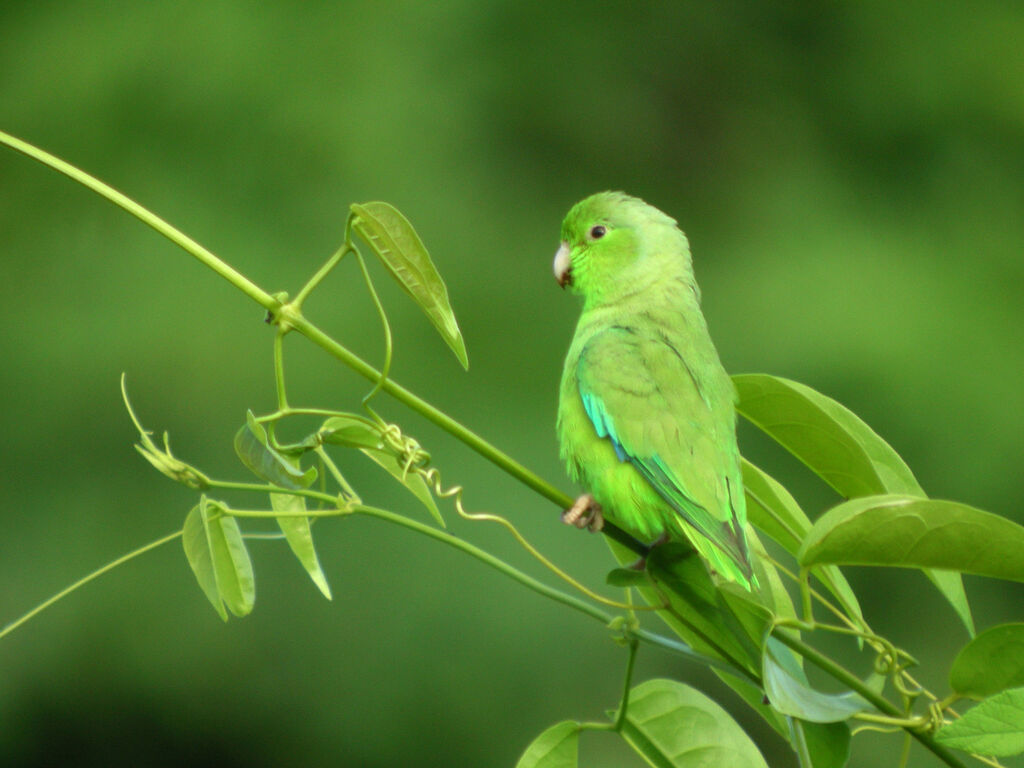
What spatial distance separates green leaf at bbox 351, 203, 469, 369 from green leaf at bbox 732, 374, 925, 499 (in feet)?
1.21

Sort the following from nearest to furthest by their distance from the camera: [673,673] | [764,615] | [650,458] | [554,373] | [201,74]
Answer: [764,615] < [650,458] < [673,673] < [554,373] < [201,74]

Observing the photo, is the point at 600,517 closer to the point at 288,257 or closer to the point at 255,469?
the point at 255,469

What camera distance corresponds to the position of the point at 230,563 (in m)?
1.25

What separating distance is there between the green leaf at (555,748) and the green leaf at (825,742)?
249 millimetres

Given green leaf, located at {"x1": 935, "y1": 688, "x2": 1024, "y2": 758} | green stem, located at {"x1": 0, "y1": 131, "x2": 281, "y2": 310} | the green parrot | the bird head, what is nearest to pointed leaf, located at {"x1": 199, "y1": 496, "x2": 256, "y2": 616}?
green stem, located at {"x1": 0, "y1": 131, "x2": 281, "y2": 310}

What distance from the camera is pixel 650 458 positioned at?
171 cm

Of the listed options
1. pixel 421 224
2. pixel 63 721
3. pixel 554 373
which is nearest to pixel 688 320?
pixel 554 373

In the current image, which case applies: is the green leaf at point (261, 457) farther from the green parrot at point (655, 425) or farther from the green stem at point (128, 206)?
the green parrot at point (655, 425)

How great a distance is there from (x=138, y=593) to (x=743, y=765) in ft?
11.8

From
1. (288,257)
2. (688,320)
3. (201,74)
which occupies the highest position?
(201,74)

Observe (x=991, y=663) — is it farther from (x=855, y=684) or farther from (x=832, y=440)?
(x=832, y=440)

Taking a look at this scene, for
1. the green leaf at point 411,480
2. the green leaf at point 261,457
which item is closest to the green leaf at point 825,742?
the green leaf at point 411,480

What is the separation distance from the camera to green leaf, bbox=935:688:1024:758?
971mm

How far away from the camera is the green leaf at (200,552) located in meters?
1.22
